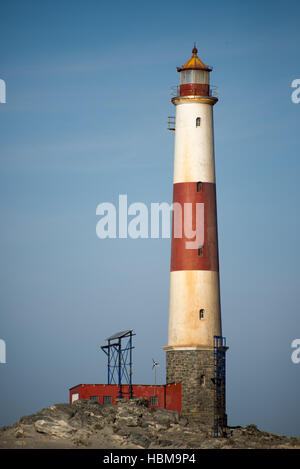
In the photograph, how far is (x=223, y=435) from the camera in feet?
279

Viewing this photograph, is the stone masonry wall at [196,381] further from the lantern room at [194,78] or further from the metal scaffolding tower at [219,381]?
the lantern room at [194,78]

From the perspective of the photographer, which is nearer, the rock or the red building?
the rock

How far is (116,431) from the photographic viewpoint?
78.9m

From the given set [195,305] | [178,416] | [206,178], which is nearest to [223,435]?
[178,416]

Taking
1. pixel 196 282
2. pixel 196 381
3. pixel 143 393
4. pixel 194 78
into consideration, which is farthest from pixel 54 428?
pixel 194 78

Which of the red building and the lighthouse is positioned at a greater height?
the lighthouse

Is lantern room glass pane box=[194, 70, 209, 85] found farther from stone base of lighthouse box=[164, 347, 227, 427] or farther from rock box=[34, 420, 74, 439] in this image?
rock box=[34, 420, 74, 439]

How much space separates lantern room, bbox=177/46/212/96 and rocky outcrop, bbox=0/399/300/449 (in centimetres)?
1989

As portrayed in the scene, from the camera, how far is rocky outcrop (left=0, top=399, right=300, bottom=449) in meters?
77.0

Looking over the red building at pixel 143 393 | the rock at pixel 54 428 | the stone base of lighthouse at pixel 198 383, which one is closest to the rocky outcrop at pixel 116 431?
the rock at pixel 54 428

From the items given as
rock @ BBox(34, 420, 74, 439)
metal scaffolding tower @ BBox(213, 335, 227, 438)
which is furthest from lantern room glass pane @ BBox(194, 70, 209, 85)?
rock @ BBox(34, 420, 74, 439)

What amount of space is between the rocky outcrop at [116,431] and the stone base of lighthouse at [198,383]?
1.37 m
